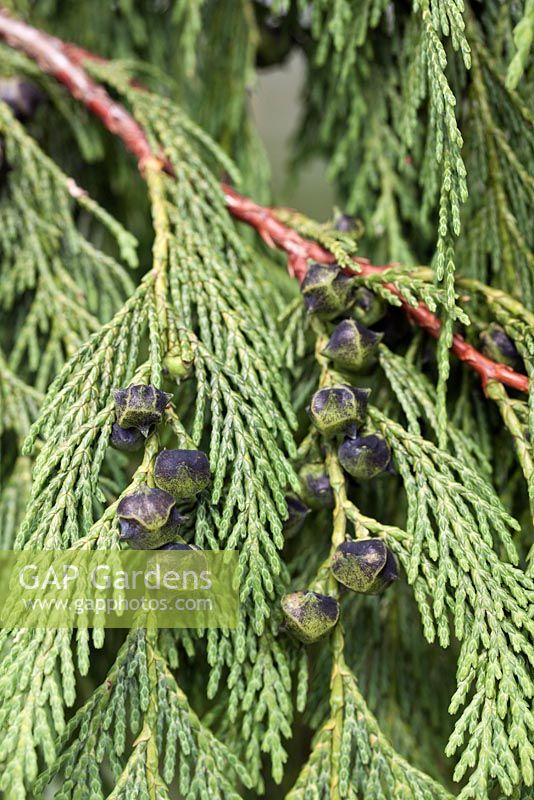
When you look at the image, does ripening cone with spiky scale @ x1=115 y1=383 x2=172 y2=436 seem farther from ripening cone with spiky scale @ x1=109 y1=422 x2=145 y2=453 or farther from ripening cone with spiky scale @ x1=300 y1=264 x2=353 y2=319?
ripening cone with spiky scale @ x1=300 y1=264 x2=353 y2=319

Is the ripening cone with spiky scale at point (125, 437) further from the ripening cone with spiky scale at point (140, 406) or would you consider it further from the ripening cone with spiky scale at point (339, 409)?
the ripening cone with spiky scale at point (339, 409)

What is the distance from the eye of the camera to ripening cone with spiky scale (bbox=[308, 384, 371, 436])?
103 centimetres

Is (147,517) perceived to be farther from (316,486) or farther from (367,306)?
(367,306)

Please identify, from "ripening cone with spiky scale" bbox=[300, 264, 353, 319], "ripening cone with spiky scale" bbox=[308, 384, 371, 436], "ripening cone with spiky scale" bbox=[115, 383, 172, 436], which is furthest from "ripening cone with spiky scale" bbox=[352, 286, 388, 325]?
"ripening cone with spiky scale" bbox=[115, 383, 172, 436]

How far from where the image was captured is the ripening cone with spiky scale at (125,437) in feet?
3.28

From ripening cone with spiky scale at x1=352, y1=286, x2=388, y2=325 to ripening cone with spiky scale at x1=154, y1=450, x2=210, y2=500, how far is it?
351mm

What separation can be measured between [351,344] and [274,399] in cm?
16

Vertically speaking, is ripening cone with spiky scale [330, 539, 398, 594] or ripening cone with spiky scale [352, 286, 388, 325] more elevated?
ripening cone with spiky scale [352, 286, 388, 325]

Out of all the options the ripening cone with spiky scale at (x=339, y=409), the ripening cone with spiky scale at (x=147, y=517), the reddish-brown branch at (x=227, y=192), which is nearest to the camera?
the ripening cone with spiky scale at (x=147, y=517)

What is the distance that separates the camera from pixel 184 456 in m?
0.94

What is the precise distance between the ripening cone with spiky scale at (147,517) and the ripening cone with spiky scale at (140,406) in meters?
0.08

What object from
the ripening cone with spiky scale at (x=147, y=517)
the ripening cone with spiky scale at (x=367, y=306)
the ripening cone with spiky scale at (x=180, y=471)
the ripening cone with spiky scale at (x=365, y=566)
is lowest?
the ripening cone with spiky scale at (x=365, y=566)

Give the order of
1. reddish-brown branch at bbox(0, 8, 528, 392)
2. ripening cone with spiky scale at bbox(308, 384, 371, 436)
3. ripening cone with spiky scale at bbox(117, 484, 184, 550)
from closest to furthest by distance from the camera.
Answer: ripening cone with spiky scale at bbox(117, 484, 184, 550), ripening cone with spiky scale at bbox(308, 384, 371, 436), reddish-brown branch at bbox(0, 8, 528, 392)

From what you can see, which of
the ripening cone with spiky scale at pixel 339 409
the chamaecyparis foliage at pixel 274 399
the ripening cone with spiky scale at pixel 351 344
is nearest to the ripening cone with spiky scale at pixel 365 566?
the chamaecyparis foliage at pixel 274 399
